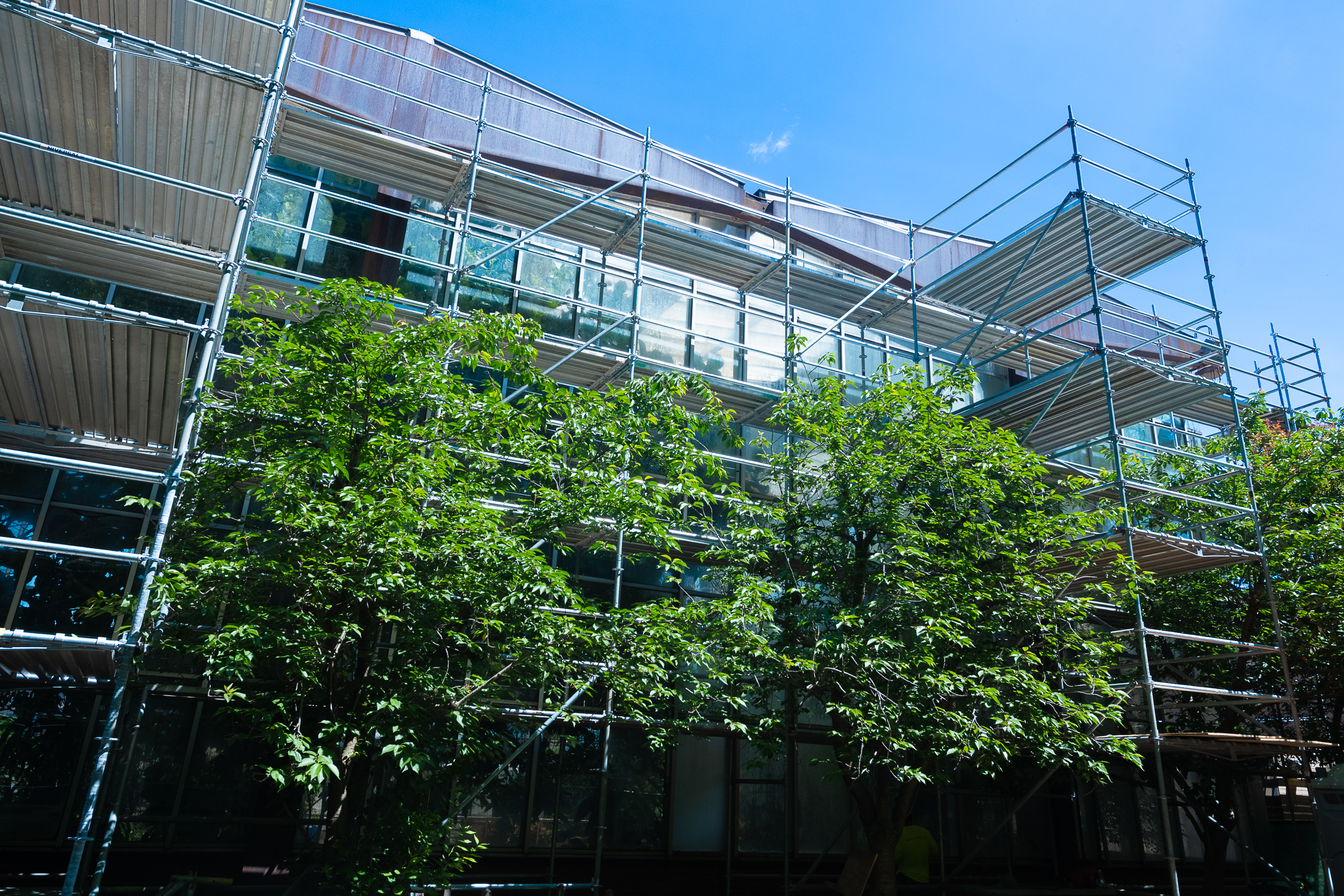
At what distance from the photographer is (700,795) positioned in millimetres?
12727

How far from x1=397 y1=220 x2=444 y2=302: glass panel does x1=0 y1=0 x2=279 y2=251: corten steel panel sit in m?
3.45

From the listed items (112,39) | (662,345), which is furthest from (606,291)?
(112,39)

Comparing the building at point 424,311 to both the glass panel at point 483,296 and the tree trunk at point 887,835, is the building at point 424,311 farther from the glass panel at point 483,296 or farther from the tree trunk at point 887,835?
the tree trunk at point 887,835

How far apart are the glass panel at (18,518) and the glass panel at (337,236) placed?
4.41 m

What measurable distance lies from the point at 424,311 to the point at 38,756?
6.45 m

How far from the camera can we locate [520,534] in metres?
8.27

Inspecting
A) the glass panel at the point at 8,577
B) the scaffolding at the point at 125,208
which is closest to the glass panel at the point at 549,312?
the scaffolding at the point at 125,208

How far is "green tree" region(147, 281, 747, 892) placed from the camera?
6.82 metres

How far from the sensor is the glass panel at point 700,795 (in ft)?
41.0

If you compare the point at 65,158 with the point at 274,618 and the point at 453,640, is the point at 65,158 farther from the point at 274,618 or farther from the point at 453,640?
the point at 453,640

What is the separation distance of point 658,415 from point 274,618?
13.8 ft

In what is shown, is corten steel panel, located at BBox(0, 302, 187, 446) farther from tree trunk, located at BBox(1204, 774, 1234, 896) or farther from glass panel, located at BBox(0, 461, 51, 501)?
tree trunk, located at BBox(1204, 774, 1234, 896)

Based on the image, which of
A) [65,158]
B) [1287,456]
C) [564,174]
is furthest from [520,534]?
[1287,456]

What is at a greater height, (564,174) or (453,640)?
(564,174)
